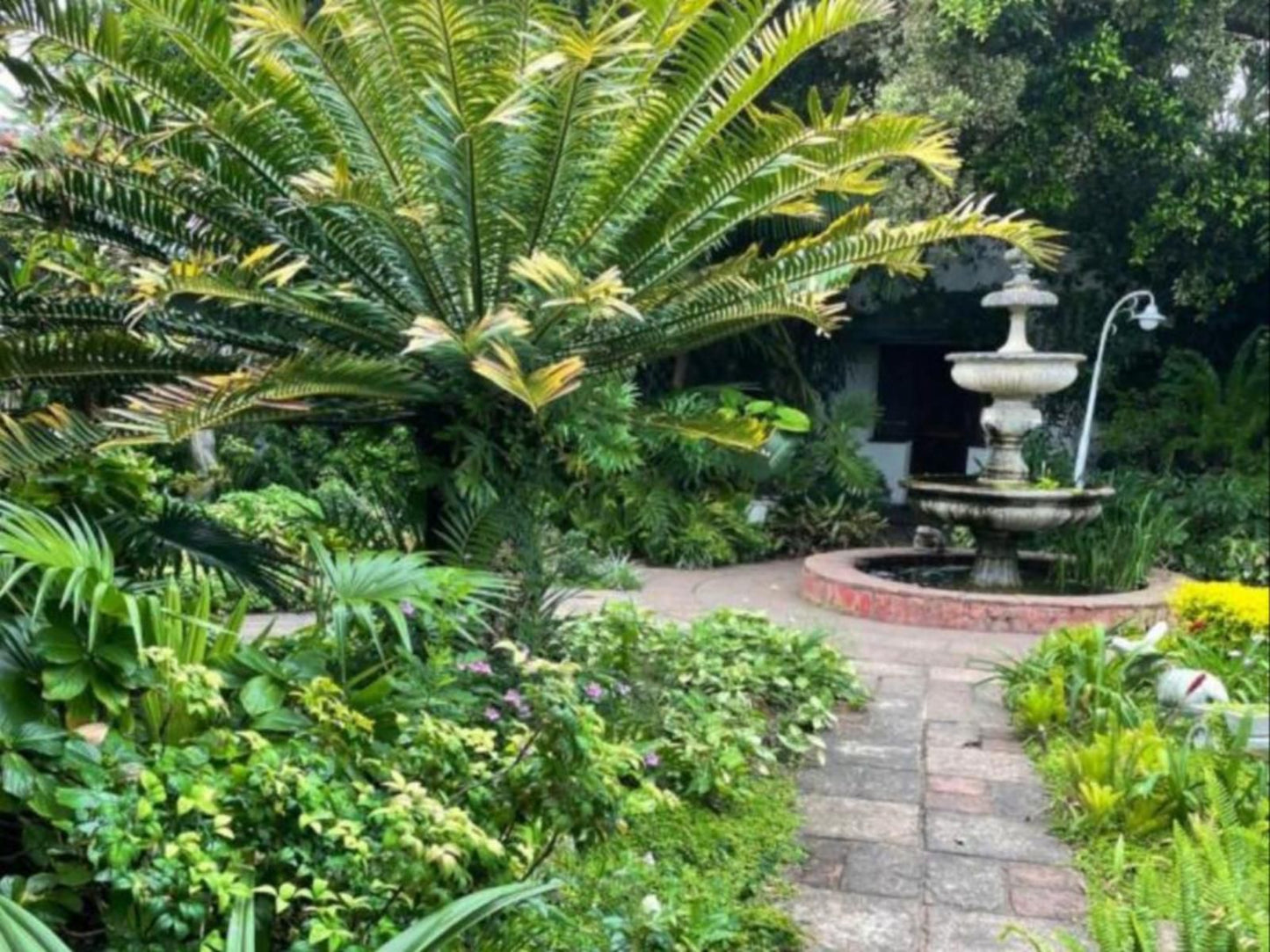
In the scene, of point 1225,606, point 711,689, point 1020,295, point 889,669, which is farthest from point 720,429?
point 1020,295

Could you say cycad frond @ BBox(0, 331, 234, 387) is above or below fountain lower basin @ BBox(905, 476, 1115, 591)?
above

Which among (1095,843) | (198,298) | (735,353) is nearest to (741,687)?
(1095,843)

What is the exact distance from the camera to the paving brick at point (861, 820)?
10.4ft

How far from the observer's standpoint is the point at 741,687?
13.9 feet

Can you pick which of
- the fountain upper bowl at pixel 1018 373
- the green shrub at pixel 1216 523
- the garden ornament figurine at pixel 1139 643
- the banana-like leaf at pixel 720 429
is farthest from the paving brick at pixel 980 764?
the green shrub at pixel 1216 523

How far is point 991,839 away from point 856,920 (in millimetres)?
724

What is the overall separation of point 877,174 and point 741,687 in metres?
5.01

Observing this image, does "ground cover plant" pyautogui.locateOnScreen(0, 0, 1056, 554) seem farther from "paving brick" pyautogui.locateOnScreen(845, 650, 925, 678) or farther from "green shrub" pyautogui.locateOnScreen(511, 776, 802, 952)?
"paving brick" pyautogui.locateOnScreen(845, 650, 925, 678)

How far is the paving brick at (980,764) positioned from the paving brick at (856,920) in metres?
1.08

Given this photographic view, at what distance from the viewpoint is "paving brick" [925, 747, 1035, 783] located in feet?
12.1

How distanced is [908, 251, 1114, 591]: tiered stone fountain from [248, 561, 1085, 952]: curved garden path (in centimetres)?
150

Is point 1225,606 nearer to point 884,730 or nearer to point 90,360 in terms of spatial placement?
point 884,730

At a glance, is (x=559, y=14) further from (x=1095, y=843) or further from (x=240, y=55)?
(x=1095, y=843)

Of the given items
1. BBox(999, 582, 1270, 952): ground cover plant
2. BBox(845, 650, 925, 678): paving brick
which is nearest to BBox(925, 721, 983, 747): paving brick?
BBox(999, 582, 1270, 952): ground cover plant
